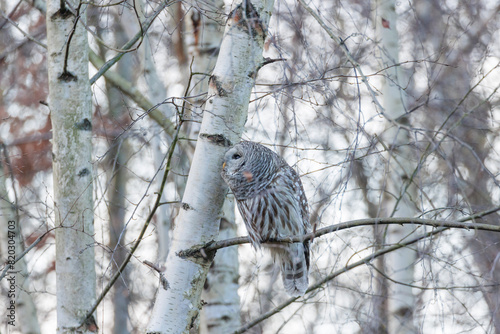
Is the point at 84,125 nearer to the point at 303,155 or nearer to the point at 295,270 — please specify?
the point at 303,155

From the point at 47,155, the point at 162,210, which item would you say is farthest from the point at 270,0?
the point at 47,155

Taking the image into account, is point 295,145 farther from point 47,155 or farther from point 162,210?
point 47,155

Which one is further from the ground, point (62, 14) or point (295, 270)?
point (62, 14)

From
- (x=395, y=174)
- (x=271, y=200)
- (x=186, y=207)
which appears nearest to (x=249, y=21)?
(x=186, y=207)

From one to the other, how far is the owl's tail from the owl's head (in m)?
0.61

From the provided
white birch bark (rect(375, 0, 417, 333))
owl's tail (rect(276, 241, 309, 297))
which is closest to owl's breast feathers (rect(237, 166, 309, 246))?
owl's tail (rect(276, 241, 309, 297))

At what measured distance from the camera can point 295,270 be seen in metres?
4.34

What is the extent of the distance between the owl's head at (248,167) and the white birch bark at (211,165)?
0.10m

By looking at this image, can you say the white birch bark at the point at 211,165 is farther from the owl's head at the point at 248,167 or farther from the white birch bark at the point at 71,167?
the white birch bark at the point at 71,167

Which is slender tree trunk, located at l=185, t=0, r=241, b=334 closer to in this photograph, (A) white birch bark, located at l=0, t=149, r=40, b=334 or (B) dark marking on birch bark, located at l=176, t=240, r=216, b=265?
(A) white birch bark, located at l=0, t=149, r=40, b=334

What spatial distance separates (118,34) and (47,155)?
8.15ft

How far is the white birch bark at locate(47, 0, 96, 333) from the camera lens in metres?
3.32

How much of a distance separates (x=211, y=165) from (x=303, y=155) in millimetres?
824

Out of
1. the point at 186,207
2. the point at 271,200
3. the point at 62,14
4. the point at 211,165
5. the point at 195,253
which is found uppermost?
the point at 62,14
